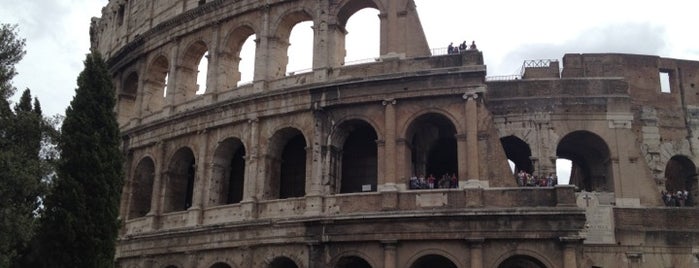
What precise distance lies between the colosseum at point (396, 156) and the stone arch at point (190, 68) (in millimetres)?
52

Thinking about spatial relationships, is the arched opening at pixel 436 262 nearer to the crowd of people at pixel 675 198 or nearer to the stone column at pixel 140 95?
the crowd of people at pixel 675 198

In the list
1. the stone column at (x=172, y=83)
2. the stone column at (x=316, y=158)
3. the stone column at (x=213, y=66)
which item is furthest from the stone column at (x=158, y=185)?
the stone column at (x=316, y=158)

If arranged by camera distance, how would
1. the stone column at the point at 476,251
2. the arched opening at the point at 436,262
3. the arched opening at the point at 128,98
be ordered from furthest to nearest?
the arched opening at the point at 128,98 < the arched opening at the point at 436,262 < the stone column at the point at 476,251

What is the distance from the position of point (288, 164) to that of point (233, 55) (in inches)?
169

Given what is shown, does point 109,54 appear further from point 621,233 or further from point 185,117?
point 621,233

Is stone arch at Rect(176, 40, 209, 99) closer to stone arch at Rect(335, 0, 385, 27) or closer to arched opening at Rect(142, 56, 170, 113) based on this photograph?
arched opening at Rect(142, 56, 170, 113)

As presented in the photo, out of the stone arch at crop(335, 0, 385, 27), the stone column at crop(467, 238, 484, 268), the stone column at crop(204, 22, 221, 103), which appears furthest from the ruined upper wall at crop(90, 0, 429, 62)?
the stone column at crop(467, 238, 484, 268)

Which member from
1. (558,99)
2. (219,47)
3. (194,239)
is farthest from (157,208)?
(558,99)

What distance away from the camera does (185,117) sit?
21812 millimetres

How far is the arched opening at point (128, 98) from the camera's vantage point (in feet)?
84.7

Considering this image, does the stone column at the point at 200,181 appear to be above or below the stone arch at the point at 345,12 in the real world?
below

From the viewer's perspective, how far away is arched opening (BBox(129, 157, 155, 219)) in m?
23.3

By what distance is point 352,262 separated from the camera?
61.8 ft

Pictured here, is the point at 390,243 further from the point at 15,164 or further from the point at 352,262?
the point at 15,164
